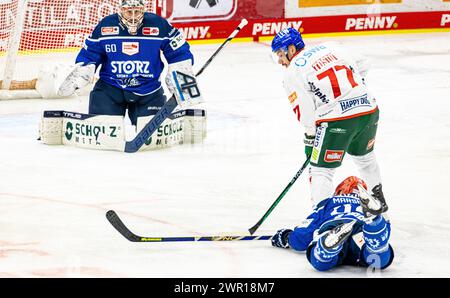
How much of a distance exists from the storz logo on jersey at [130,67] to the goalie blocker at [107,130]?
0.38m

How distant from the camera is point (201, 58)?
1226cm

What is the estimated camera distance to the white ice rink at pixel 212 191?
545 cm

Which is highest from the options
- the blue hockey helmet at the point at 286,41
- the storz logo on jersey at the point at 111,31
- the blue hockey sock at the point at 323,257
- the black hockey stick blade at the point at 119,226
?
the blue hockey helmet at the point at 286,41

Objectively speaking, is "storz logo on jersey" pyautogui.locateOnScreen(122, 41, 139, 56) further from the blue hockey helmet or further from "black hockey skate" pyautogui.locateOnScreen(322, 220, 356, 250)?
"black hockey skate" pyautogui.locateOnScreen(322, 220, 356, 250)

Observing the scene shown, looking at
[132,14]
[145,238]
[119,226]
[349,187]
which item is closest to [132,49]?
[132,14]

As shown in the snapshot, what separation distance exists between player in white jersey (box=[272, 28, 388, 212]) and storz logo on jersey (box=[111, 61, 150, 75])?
2612 mm

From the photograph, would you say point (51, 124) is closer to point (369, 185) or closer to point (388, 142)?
point (388, 142)

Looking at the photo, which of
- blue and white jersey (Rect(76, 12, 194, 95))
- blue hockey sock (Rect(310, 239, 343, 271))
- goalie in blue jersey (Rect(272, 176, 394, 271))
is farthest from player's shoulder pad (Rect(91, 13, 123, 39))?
blue hockey sock (Rect(310, 239, 343, 271))

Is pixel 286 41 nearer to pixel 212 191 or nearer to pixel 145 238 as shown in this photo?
pixel 145 238

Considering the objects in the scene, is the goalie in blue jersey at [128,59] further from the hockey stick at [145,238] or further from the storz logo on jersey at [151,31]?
the hockey stick at [145,238]

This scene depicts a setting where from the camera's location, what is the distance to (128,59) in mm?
8297

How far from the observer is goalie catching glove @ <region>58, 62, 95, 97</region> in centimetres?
826

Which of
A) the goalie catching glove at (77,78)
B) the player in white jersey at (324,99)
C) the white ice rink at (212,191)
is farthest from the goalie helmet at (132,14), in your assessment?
the player in white jersey at (324,99)
